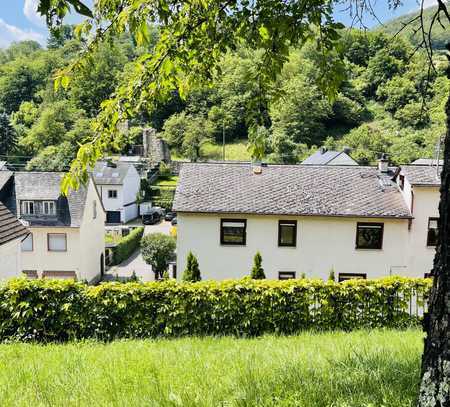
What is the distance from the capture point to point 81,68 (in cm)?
377

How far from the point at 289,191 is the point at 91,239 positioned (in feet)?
49.6

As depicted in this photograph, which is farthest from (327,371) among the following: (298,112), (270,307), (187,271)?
(298,112)

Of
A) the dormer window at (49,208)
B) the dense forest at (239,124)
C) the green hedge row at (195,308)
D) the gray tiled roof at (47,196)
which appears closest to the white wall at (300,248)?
the green hedge row at (195,308)

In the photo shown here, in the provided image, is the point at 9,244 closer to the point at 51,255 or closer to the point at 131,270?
the point at 51,255

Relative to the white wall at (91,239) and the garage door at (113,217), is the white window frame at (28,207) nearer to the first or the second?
Result: the white wall at (91,239)

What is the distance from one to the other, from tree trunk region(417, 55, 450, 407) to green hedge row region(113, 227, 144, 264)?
33.0 meters

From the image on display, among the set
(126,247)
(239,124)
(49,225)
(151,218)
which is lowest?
(126,247)

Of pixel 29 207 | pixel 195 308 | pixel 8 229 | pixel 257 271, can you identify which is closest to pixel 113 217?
pixel 29 207

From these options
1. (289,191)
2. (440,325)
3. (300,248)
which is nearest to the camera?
(440,325)

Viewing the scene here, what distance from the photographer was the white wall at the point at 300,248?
61.1 ft

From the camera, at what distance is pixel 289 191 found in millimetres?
19875

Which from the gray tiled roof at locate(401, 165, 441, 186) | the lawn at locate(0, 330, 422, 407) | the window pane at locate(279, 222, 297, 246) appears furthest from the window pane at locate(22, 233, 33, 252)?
the lawn at locate(0, 330, 422, 407)

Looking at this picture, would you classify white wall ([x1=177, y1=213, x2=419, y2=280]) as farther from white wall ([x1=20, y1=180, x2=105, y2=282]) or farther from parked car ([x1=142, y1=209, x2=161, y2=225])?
parked car ([x1=142, y1=209, x2=161, y2=225])

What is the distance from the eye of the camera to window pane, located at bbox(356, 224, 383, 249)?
61.2 feet
